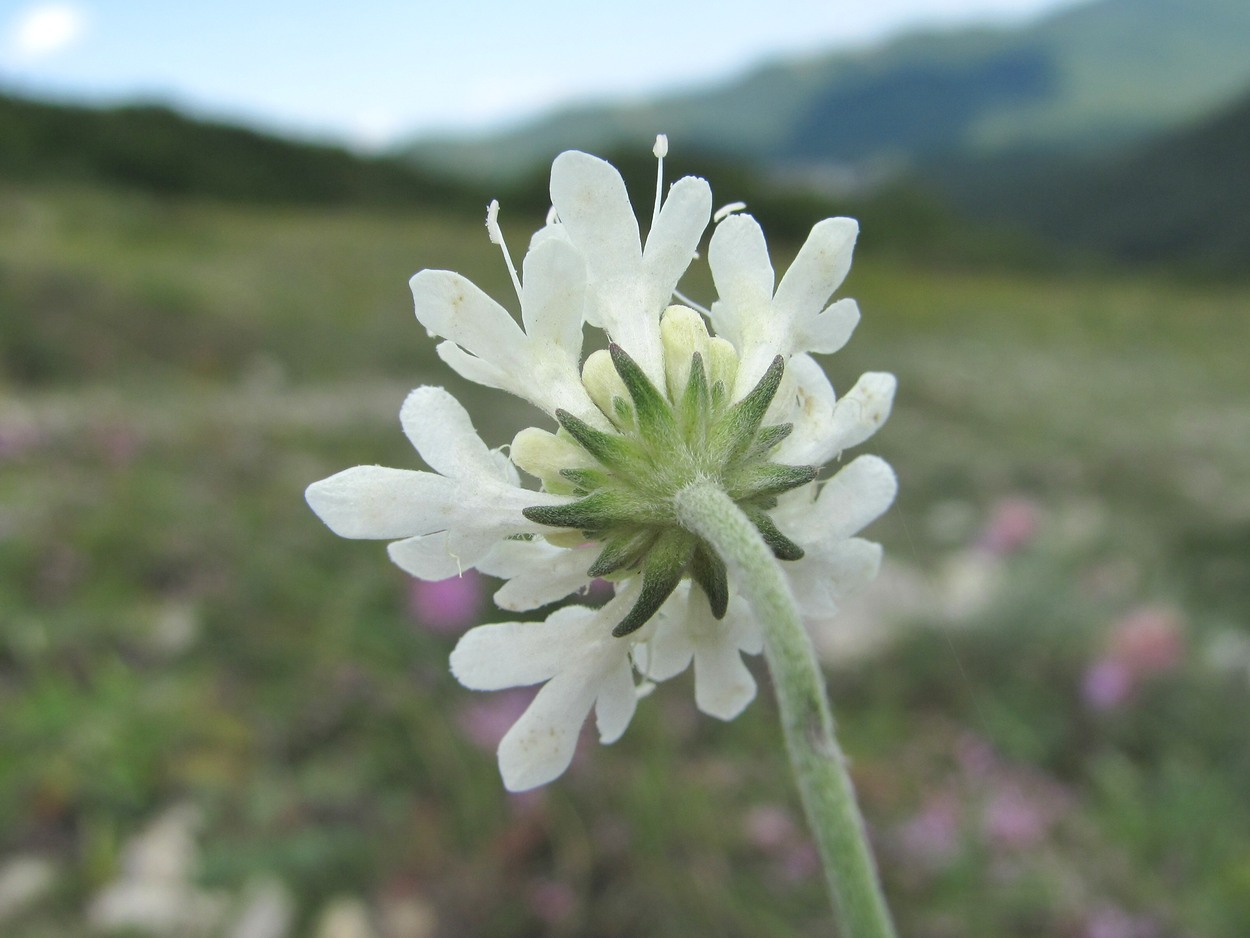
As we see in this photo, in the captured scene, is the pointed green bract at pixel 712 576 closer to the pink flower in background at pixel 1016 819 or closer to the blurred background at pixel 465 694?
the blurred background at pixel 465 694

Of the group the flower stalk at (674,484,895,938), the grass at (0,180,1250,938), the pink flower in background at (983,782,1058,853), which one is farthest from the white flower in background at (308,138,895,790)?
the pink flower in background at (983,782,1058,853)

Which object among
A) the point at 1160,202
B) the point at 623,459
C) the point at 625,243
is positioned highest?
the point at 1160,202

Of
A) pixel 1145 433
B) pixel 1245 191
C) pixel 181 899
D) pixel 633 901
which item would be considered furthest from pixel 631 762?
pixel 1245 191

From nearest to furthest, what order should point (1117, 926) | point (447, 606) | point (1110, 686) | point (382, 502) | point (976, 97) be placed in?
1. point (382, 502)
2. point (1117, 926)
3. point (1110, 686)
4. point (447, 606)
5. point (976, 97)

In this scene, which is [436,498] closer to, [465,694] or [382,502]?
[382,502]

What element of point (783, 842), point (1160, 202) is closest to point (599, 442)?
point (783, 842)

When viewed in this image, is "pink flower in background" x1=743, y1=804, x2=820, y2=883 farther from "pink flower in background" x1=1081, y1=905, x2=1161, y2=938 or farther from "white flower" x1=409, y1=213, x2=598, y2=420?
"white flower" x1=409, y1=213, x2=598, y2=420
